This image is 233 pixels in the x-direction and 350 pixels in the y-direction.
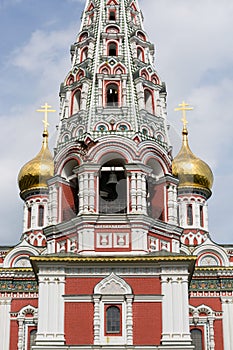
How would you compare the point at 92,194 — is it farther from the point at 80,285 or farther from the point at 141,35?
the point at 141,35

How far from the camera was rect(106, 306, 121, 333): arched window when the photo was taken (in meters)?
16.5

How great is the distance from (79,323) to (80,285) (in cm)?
82

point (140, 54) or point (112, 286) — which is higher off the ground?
point (140, 54)

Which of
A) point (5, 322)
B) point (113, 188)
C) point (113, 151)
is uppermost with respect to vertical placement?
point (113, 151)

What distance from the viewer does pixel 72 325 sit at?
651 inches

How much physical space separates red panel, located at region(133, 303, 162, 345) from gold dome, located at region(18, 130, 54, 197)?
10599 mm

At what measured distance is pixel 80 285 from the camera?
55.3ft

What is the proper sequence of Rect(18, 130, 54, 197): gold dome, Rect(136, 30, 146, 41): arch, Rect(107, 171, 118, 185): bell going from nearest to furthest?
Rect(107, 171, 118, 185): bell, Rect(136, 30, 146, 41): arch, Rect(18, 130, 54, 197): gold dome

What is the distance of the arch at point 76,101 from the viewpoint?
19.2 m

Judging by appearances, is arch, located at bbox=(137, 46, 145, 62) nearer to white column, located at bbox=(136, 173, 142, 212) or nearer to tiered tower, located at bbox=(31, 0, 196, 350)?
tiered tower, located at bbox=(31, 0, 196, 350)

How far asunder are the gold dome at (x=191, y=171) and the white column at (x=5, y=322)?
770cm

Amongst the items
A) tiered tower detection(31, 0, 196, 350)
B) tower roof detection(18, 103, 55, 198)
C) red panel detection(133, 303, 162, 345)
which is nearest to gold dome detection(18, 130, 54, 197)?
tower roof detection(18, 103, 55, 198)

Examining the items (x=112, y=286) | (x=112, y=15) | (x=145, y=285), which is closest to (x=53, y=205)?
(x=112, y=286)

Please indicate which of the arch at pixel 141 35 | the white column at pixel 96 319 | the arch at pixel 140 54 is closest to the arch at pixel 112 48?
the arch at pixel 140 54
